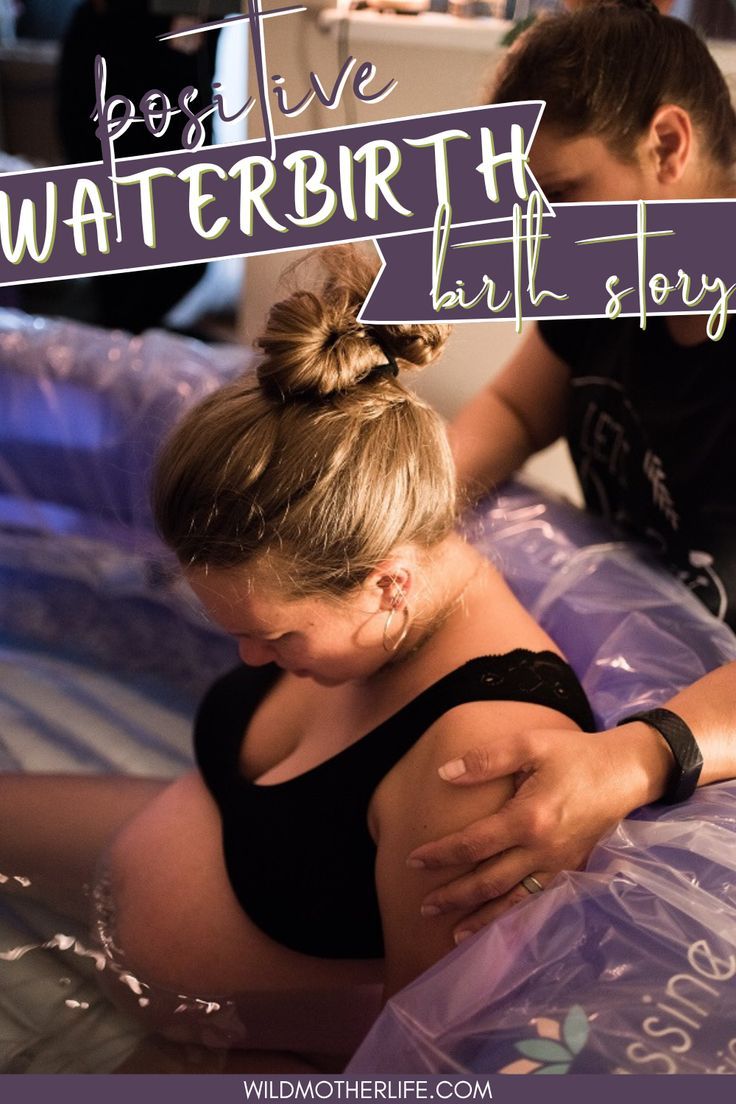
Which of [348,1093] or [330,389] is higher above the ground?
[330,389]

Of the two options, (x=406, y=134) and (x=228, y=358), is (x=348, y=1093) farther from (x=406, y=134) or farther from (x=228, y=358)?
(x=228, y=358)

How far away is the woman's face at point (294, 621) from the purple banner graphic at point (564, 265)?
207mm

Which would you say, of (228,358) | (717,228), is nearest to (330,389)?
(717,228)

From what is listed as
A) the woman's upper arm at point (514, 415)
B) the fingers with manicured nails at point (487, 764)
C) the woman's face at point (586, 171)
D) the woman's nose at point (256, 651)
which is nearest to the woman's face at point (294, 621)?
the woman's nose at point (256, 651)

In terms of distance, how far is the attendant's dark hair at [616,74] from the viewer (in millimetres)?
929

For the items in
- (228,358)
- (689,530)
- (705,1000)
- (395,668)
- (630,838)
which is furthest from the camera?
(228,358)

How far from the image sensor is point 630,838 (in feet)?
2.56

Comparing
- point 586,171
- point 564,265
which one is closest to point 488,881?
point 564,265

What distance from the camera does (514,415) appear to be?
138 centimetres

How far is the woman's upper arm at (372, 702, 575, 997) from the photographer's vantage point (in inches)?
30.9

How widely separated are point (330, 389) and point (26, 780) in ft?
2.00

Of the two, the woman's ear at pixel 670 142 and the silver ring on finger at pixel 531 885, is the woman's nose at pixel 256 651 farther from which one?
the woman's ear at pixel 670 142

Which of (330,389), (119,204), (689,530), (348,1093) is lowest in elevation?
(348,1093)

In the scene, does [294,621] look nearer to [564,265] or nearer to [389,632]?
[389,632]
